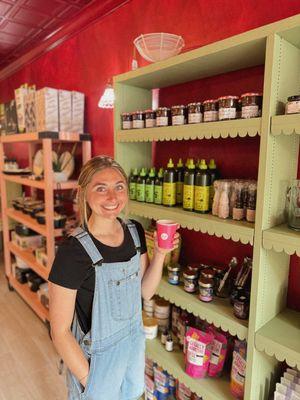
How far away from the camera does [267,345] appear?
1086 millimetres

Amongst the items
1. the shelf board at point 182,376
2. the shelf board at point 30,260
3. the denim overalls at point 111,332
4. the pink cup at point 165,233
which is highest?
the pink cup at point 165,233

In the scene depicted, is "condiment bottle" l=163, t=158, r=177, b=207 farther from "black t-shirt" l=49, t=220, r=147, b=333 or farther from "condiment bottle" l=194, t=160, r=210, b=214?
"black t-shirt" l=49, t=220, r=147, b=333

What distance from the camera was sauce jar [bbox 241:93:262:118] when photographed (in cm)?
105

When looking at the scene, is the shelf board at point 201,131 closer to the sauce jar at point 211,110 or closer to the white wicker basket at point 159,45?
the sauce jar at point 211,110

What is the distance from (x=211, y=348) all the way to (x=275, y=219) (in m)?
0.74

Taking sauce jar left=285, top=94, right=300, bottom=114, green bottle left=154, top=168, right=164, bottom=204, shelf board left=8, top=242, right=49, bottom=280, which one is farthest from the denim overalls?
shelf board left=8, top=242, right=49, bottom=280

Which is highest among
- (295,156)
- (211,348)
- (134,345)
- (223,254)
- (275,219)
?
(295,156)

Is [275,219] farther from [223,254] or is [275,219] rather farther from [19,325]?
[19,325]

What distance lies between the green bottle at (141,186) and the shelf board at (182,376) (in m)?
0.83

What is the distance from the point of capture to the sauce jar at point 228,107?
1108 millimetres

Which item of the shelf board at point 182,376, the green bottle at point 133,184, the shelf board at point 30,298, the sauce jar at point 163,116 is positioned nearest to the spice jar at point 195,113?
the sauce jar at point 163,116

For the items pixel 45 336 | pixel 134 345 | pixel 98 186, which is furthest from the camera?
pixel 45 336

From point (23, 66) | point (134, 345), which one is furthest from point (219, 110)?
point (23, 66)

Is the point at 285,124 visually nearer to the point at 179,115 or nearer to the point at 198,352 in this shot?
the point at 179,115
